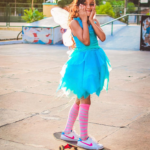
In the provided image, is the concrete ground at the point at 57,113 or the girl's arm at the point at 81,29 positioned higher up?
the girl's arm at the point at 81,29

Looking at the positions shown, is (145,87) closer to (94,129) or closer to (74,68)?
(94,129)

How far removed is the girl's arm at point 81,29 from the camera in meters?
2.91

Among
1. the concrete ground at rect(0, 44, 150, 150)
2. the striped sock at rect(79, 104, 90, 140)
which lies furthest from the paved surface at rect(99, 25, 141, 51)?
the striped sock at rect(79, 104, 90, 140)

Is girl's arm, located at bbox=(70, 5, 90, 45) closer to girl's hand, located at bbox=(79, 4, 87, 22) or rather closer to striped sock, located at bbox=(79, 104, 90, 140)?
girl's hand, located at bbox=(79, 4, 87, 22)

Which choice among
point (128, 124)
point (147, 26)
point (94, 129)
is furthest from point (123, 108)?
point (147, 26)

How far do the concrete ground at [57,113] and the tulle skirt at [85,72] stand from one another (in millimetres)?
599

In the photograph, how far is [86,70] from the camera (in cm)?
290

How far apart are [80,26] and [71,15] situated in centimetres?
19

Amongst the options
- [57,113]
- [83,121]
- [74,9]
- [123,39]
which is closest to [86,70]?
[83,121]

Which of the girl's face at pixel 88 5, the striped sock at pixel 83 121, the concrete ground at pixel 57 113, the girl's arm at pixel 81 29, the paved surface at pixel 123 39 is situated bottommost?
the concrete ground at pixel 57 113

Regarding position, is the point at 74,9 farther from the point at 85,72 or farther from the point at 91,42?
the point at 85,72

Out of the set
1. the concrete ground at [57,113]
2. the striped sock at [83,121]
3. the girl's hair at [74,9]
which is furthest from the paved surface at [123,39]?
the striped sock at [83,121]

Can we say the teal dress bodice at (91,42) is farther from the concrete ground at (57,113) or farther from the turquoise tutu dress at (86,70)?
the concrete ground at (57,113)

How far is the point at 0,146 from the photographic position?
313 centimetres
